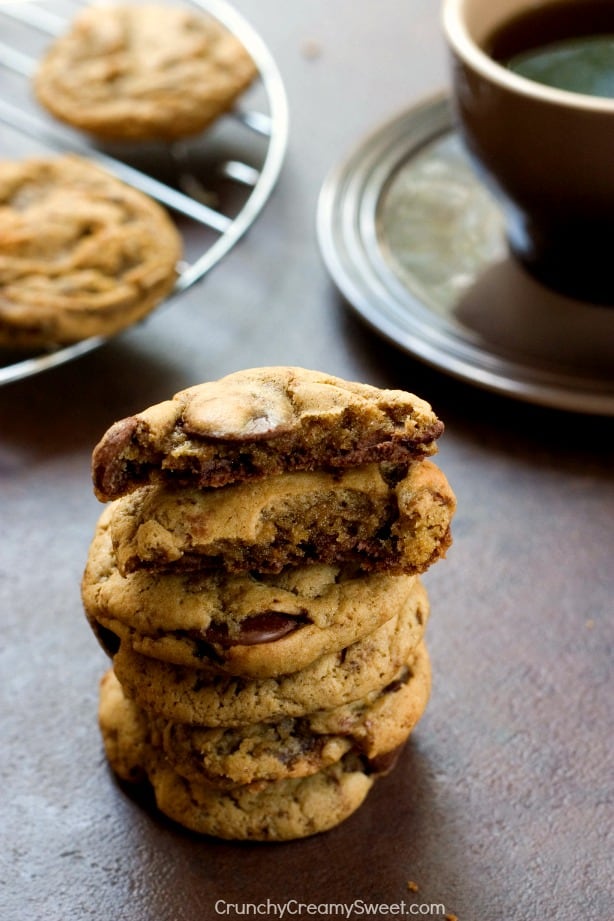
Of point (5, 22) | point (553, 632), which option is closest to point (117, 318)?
point (553, 632)

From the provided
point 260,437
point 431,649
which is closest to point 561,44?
point 431,649

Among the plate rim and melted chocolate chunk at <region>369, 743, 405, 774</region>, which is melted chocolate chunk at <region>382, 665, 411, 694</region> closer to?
melted chocolate chunk at <region>369, 743, 405, 774</region>

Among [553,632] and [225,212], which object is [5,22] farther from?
[553,632]

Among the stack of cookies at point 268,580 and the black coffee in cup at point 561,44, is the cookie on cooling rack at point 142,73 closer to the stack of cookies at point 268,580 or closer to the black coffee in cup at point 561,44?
the black coffee in cup at point 561,44

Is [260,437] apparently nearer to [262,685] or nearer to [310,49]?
[262,685]

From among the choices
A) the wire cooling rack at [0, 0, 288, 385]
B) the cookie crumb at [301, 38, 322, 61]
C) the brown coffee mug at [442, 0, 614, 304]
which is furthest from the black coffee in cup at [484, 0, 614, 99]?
the cookie crumb at [301, 38, 322, 61]

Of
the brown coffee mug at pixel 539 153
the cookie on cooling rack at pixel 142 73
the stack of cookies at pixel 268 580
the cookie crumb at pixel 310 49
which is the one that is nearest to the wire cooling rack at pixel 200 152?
the cookie on cooling rack at pixel 142 73
